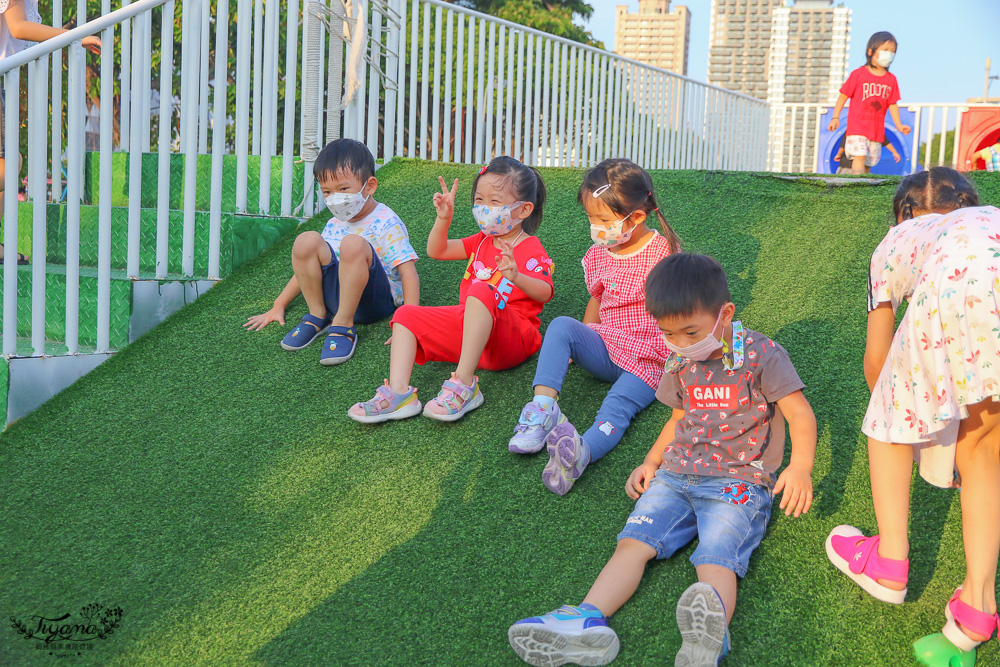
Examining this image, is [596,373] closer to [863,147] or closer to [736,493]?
[736,493]

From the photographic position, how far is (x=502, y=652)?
2.15 metres

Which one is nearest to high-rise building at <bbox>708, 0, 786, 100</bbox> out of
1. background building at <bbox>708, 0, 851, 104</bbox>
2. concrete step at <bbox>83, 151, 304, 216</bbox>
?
background building at <bbox>708, 0, 851, 104</bbox>

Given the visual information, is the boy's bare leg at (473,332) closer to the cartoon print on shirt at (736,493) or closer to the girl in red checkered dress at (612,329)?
the girl in red checkered dress at (612,329)

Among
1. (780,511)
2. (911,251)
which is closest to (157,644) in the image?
(780,511)

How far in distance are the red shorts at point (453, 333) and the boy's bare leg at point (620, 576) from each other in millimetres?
1177

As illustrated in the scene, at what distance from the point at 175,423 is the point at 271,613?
136 centimetres

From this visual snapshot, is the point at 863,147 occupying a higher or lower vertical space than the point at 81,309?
higher

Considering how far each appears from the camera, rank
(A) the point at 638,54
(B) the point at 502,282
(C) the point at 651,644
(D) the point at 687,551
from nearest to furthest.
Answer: (C) the point at 651,644
(D) the point at 687,551
(B) the point at 502,282
(A) the point at 638,54

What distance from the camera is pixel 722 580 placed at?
217cm

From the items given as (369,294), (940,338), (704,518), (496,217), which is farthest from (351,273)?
(940,338)

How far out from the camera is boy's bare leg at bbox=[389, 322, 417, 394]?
10.7 ft

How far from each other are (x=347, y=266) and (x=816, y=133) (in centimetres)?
941

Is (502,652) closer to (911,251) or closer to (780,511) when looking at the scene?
(780,511)

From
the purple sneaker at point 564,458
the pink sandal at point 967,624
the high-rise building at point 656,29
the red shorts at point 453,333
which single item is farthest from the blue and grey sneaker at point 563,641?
the high-rise building at point 656,29
